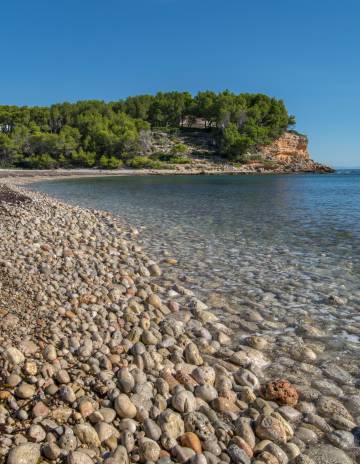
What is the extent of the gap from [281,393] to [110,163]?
276 ft

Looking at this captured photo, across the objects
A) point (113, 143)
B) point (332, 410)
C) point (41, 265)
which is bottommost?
point (332, 410)

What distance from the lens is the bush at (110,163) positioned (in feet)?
276

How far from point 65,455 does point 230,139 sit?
323 ft

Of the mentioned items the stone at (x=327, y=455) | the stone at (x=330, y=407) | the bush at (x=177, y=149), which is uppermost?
the bush at (x=177, y=149)

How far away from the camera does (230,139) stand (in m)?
96.5

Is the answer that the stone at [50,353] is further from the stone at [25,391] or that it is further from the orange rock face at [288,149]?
the orange rock face at [288,149]

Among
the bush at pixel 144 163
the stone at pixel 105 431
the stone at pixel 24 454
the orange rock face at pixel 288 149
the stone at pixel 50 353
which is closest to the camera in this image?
the stone at pixel 24 454

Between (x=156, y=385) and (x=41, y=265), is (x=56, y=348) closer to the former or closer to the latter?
(x=156, y=385)

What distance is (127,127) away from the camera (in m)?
97.1

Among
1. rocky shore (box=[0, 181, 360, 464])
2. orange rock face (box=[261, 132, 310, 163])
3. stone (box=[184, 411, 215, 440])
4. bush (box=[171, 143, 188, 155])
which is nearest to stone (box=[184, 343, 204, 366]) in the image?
rocky shore (box=[0, 181, 360, 464])

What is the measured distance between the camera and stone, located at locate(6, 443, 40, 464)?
2696 mm

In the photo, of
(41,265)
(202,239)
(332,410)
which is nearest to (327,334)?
(332,410)

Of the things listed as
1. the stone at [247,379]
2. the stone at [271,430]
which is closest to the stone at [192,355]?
the stone at [247,379]

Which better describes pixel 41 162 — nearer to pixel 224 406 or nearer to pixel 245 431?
pixel 224 406
